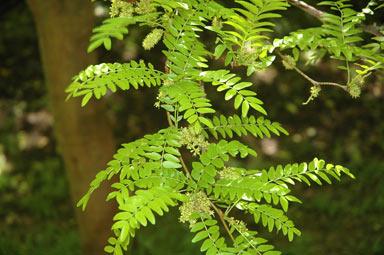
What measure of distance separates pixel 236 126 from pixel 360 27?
82cm

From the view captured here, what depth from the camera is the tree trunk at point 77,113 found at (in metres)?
3.92

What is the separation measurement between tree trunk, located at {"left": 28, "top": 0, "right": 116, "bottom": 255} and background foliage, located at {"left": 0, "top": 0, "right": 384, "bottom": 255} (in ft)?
3.06

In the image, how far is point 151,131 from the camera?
6.43 m

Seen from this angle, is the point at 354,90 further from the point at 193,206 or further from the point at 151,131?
the point at 151,131

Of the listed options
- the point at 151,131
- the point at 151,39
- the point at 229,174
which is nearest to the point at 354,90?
the point at 229,174

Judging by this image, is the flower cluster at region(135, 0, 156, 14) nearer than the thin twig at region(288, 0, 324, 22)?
Yes

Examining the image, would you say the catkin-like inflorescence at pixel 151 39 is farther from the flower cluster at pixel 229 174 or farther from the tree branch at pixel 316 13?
the tree branch at pixel 316 13

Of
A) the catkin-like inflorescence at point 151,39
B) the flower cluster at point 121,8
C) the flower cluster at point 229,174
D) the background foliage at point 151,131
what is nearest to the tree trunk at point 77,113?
the background foliage at point 151,131

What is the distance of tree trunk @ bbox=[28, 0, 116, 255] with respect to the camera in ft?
12.8

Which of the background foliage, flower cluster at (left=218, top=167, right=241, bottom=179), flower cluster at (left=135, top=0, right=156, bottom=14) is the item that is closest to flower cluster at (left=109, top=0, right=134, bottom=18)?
flower cluster at (left=135, top=0, right=156, bottom=14)

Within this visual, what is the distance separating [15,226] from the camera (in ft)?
19.2

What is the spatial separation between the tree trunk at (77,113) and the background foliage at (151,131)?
0.93 meters

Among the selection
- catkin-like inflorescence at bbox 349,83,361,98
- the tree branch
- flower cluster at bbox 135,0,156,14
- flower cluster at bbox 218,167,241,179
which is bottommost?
flower cluster at bbox 218,167,241,179

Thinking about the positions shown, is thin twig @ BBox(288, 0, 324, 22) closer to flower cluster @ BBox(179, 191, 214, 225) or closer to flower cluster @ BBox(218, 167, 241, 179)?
flower cluster @ BBox(218, 167, 241, 179)
